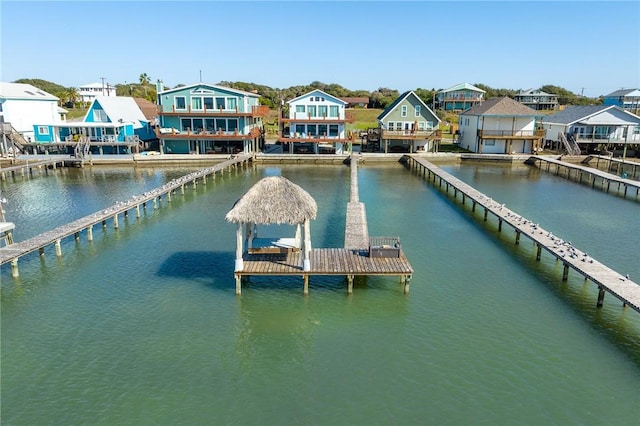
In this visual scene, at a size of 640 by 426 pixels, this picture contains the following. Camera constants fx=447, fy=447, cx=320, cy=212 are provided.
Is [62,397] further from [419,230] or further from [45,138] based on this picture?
[45,138]

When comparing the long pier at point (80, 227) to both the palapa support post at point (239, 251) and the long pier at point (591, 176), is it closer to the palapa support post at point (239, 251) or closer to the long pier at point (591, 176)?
the palapa support post at point (239, 251)

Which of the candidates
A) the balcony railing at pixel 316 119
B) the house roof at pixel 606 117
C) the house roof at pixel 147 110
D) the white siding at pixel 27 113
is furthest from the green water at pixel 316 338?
the house roof at pixel 147 110

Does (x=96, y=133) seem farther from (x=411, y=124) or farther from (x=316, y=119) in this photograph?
(x=411, y=124)

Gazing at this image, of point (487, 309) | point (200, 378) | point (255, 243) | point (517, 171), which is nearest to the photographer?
point (200, 378)

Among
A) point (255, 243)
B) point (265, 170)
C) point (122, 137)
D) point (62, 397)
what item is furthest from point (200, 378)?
point (122, 137)

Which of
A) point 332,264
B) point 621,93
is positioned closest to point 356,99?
point 621,93

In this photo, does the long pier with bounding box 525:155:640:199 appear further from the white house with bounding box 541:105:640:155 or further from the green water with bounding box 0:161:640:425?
the green water with bounding box 0:161:640:425
